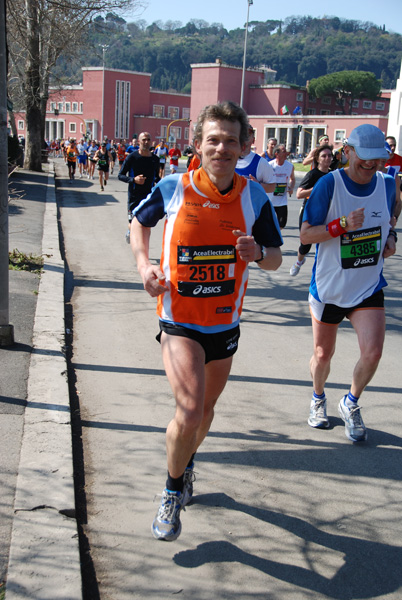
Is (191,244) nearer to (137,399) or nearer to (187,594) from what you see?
(187,594)

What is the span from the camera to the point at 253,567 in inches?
117

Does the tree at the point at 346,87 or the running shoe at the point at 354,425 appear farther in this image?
the tree at the point at 346,87

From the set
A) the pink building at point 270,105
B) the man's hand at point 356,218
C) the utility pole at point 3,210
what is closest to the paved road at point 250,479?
the utility pole at point 3,210

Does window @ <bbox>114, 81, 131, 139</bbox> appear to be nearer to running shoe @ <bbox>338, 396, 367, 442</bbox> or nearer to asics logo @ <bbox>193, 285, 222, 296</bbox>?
running shoe @ <bbox>338, 396, 367, 442</bbox>

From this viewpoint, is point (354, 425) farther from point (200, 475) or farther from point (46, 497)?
point (46, 497)

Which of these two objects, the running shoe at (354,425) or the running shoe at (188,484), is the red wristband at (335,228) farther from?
the running shoe at (188,484)

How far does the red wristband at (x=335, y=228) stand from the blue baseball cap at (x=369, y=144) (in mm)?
431

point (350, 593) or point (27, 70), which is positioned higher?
point (27, 70)

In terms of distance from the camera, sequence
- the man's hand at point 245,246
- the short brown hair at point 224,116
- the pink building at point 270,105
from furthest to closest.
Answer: the pink building at point 270,105, the short brown hair at point 224,116, the man's hand at point 245,246

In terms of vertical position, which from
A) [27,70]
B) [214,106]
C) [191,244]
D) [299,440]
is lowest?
[299,440]

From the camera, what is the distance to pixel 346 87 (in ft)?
386

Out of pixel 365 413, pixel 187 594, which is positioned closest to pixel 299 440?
pixel 365 413

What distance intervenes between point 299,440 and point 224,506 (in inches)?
41.7

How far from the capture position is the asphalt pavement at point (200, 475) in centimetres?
288
